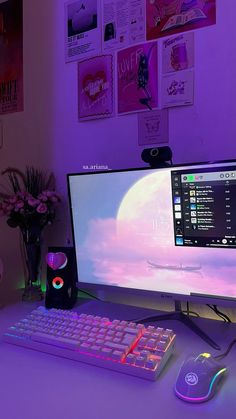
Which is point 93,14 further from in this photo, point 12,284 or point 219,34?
point 12,284

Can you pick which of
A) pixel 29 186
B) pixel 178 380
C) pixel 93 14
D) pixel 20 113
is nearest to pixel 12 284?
pixel 29 186

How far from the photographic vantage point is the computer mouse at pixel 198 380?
2.01 ft

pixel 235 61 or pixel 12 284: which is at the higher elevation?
pixel 235 61

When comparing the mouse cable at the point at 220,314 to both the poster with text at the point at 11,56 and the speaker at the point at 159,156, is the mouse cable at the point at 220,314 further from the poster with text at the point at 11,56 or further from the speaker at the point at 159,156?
the poster with text at the point at 11,56

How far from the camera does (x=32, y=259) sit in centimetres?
132

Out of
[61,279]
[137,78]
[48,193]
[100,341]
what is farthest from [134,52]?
[100,341]

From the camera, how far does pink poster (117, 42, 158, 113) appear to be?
118 centimetres

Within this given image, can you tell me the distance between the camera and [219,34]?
1.06 m

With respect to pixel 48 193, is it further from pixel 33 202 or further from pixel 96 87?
pixel 96 87

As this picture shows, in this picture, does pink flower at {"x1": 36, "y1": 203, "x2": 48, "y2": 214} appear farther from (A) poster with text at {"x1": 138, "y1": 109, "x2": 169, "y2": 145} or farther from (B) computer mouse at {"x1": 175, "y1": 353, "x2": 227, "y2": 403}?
(B) computer mouse at {"x1": 175, "y1": 353, "x2": 227, "y2": 403}

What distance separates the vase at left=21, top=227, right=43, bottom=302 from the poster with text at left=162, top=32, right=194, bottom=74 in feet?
2.53

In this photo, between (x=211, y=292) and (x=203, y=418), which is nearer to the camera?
(x=203, y=418)

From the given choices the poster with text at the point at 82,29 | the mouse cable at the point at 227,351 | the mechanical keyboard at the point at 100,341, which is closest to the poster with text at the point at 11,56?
the poster with text at the point at 82,29

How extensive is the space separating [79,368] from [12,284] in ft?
2.57
